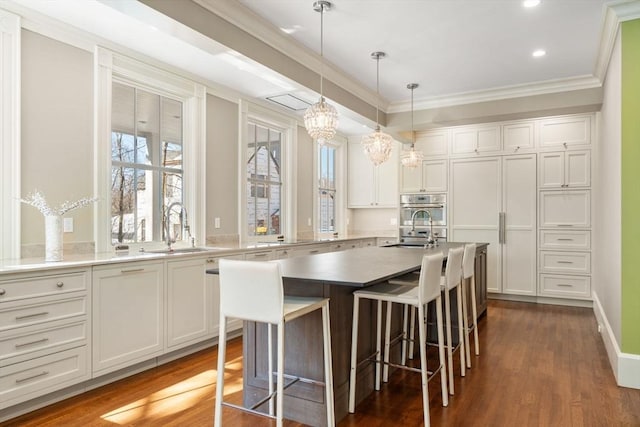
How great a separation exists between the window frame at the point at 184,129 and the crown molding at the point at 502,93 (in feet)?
9.23

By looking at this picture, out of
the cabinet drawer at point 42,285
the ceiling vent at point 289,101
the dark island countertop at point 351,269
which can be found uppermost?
the ceiling vent at point 289,101

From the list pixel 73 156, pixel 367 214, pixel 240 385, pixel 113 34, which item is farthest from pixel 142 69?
pixel 367 214

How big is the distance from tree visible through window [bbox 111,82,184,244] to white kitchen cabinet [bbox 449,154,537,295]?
4102mm

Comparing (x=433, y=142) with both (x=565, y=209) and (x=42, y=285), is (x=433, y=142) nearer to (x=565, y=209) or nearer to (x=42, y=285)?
(x=565, y=209)

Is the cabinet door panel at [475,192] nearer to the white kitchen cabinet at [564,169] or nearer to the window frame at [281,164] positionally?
the white kitchen cabinet at [564,169]

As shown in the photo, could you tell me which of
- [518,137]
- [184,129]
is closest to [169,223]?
[184,129]

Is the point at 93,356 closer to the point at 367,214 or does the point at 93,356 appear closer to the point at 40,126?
the point at 40,126

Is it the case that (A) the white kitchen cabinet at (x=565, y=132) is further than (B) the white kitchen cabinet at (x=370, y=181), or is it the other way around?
(B) the white kitchen cabinet at (x=370, y=181)

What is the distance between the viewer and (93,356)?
2809 mm

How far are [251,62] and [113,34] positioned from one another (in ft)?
3.79

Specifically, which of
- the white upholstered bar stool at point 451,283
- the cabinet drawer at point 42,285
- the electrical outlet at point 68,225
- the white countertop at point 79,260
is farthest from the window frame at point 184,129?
the white upholstered bar stool at point 451,283

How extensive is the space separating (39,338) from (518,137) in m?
5.93

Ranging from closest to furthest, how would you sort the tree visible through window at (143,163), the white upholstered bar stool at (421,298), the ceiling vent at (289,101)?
the white upholstered bar stool at (421,298) < the tree visible through window at (143,163) < the ceiling vent at (289,101)

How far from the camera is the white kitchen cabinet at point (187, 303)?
3404mm
